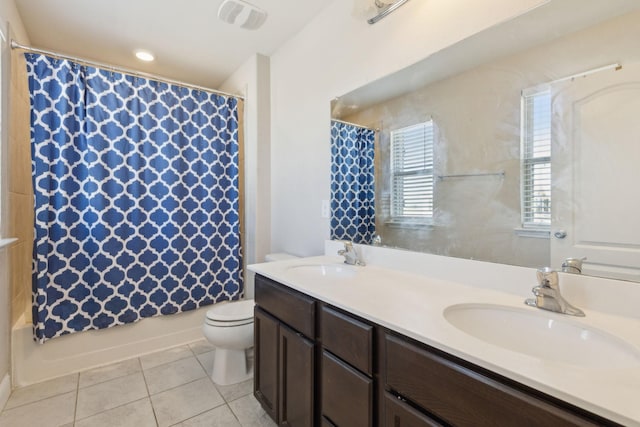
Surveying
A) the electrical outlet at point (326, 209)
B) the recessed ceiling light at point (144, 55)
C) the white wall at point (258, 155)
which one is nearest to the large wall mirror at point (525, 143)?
the electrical outlet at point (326, 209)

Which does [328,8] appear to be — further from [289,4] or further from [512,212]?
[512,212]

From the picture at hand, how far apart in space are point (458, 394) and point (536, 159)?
2.76 ft

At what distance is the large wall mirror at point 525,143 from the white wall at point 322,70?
0.28 ft

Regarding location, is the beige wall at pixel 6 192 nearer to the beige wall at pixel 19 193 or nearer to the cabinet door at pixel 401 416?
the beige wall at pixel 19 193

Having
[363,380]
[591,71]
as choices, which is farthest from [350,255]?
[591,71]

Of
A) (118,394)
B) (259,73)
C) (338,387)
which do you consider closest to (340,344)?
(338,387)

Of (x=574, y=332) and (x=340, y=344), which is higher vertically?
(x=574, y=332)

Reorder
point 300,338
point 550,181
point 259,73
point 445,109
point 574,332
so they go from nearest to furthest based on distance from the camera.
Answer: point 574,332, point 550,181, point 300,338, point 445,109, point 259,73

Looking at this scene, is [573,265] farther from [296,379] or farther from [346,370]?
[296,379]

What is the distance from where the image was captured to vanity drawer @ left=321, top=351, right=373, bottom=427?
0.95 metres

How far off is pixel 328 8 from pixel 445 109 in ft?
3.82

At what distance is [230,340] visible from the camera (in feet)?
6.12

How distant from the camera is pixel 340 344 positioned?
107 centimetres

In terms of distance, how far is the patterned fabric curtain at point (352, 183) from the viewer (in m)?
1.76
